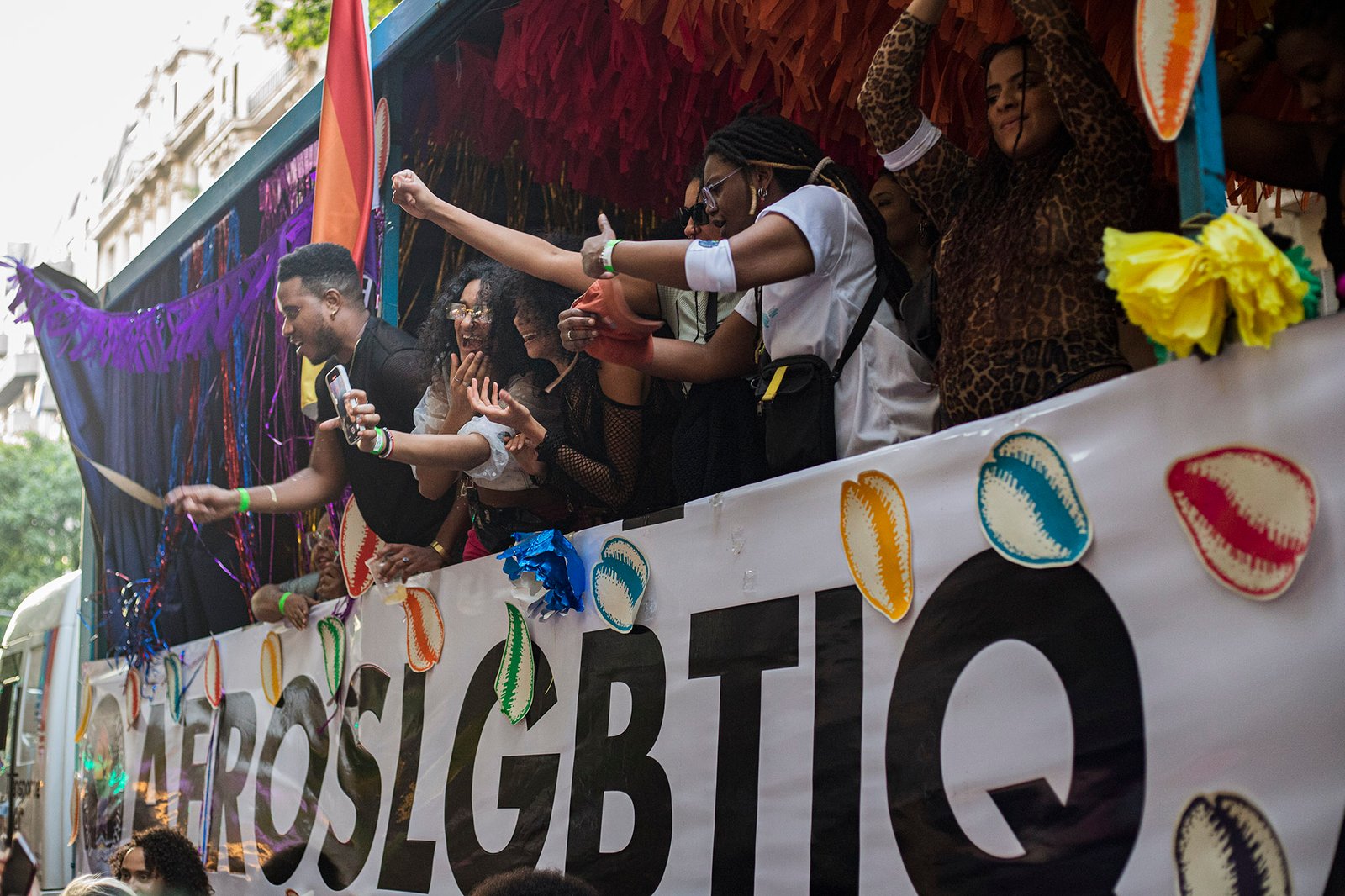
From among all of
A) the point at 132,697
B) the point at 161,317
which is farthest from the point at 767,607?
the point at 132,697

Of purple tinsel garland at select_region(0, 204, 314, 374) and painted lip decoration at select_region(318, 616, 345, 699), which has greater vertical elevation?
purple tinsel garland at select_region(0, 204, 314, 374)

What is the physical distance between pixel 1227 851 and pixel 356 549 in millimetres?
3129

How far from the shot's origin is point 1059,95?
2.36 metres

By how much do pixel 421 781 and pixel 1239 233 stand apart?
278 cm

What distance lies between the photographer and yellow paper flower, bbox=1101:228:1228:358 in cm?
189

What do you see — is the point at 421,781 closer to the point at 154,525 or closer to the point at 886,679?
the point at 886,679

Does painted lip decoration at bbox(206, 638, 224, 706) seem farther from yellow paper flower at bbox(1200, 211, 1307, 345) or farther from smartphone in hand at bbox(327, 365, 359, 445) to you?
yellow paper flower at bbox(1200, 211, 1307, 345)

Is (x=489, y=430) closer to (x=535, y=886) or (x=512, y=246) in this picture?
(x=512, y=246)

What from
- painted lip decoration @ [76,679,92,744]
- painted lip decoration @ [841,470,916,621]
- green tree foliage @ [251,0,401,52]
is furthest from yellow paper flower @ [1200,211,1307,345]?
green tree foliage @ [251,0,401,52]

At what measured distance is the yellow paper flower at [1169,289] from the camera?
1.89 m

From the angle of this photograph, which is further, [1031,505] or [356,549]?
[356,549]

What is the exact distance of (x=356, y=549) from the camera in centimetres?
441

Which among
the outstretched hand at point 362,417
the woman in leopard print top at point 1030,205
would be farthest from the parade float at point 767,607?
the outstretched hand at point 362,417

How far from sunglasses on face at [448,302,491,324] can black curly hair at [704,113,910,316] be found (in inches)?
36.9
